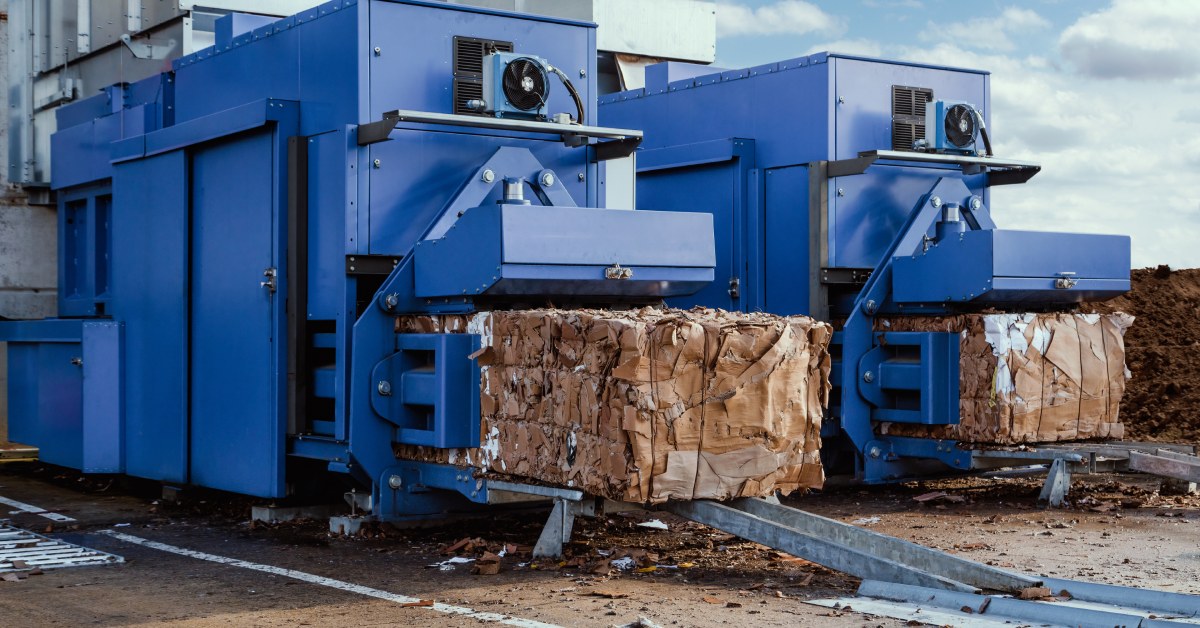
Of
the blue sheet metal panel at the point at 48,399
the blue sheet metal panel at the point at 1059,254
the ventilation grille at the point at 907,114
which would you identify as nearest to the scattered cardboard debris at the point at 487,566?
the blue sheet metal panel at the point at 1059,254

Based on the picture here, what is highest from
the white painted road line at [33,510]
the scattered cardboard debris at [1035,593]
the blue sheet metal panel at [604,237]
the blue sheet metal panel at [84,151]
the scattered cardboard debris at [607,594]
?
the blue sheet metal panel at [84,151]

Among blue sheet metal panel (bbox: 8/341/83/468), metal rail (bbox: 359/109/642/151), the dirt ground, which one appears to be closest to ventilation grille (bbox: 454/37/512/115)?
metal rail (bbox: 359/109/642/151)

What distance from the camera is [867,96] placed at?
453 inches

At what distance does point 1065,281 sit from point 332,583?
6.00 meters

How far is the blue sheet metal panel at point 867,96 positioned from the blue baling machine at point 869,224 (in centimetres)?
1

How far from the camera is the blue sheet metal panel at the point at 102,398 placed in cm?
1117

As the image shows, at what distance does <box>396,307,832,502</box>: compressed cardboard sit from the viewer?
287 inches

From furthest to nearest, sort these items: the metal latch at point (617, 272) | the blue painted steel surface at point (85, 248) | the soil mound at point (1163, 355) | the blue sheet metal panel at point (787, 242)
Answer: the soil mound at point (1163, 355)
the blue painted steel surface at point (85, 248)
the blue sheet metal panel at point (787, 242)
the metal latch at point (617, 272)

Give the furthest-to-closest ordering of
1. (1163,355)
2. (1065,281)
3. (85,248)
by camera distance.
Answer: (1163,355)
(85,248)
(1065,281)

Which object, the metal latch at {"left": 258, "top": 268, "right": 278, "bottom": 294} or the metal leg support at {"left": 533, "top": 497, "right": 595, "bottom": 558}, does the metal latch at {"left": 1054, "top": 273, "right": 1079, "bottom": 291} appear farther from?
the metal latch at {"left": 258, "top": 268, "right": 278, "bottom": 294}

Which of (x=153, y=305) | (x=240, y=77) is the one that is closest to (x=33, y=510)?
(x=153, y=305)

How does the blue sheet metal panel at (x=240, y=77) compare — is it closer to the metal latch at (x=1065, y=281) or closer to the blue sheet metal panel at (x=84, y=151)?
the blue sheet metal panel at (x=84, y=151)

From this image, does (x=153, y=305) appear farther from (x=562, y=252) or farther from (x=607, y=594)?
(x=607, y=594)

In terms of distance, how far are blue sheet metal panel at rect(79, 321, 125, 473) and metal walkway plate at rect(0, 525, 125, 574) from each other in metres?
1.97
